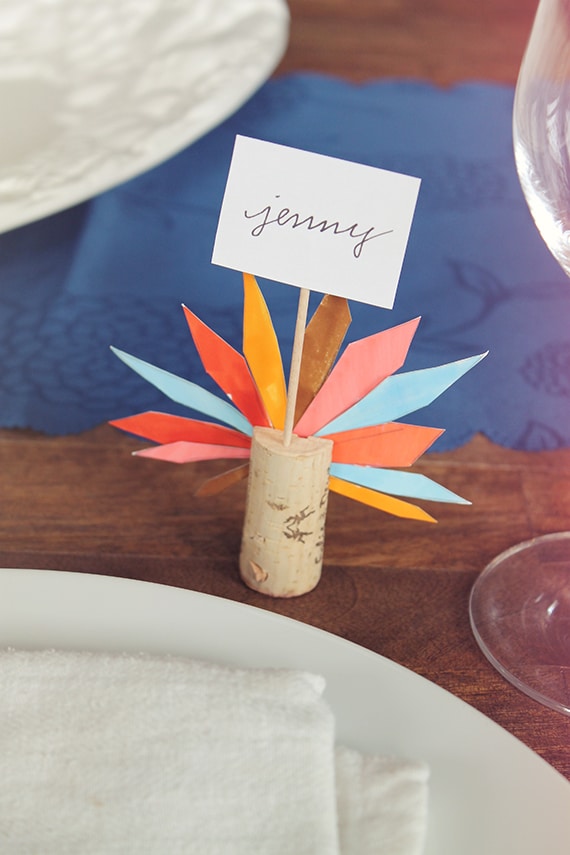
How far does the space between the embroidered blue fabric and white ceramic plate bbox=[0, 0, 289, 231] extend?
0.27 ft

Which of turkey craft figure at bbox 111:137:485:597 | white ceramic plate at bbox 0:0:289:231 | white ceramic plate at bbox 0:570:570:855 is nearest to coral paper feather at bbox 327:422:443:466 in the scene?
turkey craft figure at bbox 111:137:485:597

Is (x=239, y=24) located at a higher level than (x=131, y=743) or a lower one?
higher

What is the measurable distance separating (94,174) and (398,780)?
0.49 meters

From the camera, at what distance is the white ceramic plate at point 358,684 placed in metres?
0.31

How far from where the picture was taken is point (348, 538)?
20.6 inches

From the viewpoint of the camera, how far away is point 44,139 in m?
0.73

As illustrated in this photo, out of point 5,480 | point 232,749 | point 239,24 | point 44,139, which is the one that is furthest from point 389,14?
point 232,749

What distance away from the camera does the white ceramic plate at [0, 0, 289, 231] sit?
0.68m

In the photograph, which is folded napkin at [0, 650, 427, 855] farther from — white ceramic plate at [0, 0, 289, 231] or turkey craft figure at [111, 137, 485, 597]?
white ceramic plate at [0, 0, 289, 231]

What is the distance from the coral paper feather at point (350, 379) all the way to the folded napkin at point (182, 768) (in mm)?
154

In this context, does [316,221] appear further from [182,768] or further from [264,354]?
[182,768]

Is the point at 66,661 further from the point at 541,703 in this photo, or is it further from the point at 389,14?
the point at 389,14

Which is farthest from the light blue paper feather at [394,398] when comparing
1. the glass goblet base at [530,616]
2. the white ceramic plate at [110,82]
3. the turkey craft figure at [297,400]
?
the white ceramic plate at [110,82]

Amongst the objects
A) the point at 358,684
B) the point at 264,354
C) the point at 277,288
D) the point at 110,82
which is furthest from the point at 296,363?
the point at 110,82
